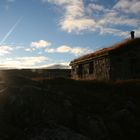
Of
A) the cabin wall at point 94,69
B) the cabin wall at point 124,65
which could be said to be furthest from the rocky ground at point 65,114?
the cabin wall at point 94,69

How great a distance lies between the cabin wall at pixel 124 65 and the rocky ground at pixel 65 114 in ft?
25.7

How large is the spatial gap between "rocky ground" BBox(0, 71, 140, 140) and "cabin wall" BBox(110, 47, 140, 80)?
782cm

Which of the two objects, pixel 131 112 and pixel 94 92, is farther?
pixel 94 92

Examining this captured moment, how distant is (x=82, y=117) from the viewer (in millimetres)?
13367

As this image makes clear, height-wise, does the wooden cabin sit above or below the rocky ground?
above

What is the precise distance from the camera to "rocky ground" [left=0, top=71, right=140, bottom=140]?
11.7m

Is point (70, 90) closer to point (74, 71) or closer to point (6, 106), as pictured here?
point (6, 106)

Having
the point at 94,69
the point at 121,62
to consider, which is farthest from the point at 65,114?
the point at 94,69

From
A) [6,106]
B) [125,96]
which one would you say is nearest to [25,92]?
[6,106]

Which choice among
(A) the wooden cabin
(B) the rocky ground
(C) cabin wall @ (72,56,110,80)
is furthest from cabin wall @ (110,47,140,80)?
(B) the rocky ground

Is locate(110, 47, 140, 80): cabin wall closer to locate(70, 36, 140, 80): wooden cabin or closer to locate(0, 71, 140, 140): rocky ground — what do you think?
locate(70, 36, 140, 80): wooden cabin

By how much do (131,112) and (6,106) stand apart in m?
6.35

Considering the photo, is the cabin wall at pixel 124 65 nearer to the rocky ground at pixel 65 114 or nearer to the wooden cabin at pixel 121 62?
the wooden cabin at pixel 121 62

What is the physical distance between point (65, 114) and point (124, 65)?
1268 centimetres
